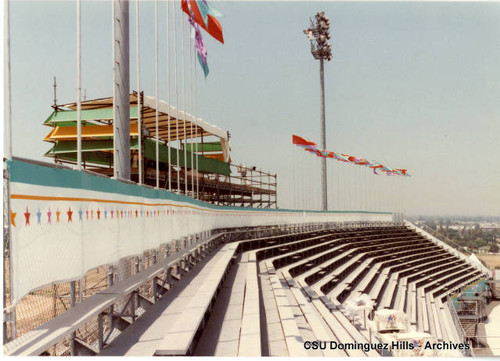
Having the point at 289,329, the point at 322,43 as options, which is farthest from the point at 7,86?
the point at 322,43

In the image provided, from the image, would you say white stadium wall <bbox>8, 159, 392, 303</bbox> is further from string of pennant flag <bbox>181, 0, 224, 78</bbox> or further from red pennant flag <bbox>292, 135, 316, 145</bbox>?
red pennant flag <bbox>292, 135, 316, 145</bbox>

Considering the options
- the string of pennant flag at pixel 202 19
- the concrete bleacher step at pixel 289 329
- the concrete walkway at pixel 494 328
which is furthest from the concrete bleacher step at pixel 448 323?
the string of pennant flag at pixel 202 19

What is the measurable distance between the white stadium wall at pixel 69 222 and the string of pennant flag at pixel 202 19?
5493mm

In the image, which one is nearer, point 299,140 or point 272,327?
point 272,327

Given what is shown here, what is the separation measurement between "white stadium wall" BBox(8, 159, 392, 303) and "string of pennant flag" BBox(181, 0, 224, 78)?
18.0 ft

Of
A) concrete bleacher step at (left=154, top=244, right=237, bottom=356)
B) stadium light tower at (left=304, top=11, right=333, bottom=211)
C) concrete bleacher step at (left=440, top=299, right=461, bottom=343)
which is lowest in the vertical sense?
concrete bleacher step at (left=440, top=299, right=461, bottom=343)

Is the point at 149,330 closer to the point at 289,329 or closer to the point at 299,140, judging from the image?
the point at 289,329

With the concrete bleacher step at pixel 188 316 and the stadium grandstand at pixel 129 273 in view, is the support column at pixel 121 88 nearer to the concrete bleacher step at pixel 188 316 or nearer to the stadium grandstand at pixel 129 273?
the stadium grandstand at pixel 129 273

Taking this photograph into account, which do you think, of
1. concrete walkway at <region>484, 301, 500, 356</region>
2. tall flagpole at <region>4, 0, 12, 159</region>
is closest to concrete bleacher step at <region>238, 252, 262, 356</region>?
tall flagpole at <region>4, 0, 12, 159</region>

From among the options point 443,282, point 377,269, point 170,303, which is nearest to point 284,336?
point 170,303

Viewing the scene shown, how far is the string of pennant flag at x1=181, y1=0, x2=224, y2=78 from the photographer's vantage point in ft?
38.1

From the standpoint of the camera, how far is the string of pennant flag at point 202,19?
1160cm

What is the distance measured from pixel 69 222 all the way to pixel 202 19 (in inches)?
334

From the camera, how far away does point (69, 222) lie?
4410mm
